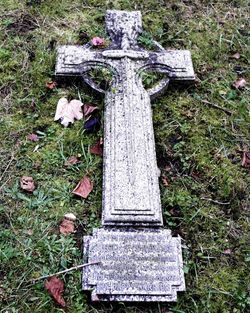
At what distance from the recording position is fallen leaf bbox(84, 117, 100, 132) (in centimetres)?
347

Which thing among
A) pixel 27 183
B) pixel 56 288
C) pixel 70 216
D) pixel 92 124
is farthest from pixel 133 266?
pixel 92 124

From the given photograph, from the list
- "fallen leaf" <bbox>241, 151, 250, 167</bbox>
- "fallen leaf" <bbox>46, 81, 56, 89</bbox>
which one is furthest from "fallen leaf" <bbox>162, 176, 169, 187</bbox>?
"fallen leaf" <bbox>46, 81, 56, 89</bbox>

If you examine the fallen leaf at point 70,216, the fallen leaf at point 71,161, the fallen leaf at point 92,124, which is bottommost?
the fallen leaf at point 70,216

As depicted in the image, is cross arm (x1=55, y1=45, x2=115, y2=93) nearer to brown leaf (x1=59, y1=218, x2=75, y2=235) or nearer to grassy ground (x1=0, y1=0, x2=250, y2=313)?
grassy ground (x1=0, y1=0, x2=250, y2=313)

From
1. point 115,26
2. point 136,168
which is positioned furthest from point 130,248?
point 115,26

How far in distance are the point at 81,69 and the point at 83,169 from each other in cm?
76

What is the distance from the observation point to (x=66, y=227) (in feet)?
9.88

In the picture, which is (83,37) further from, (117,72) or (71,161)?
(71,161)

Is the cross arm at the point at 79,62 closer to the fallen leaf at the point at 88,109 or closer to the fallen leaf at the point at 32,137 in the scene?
the fallen leaf at the point at 88,109

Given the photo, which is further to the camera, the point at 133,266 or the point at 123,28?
the point at 123,28

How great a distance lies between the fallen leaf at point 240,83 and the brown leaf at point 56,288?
6.24 ft

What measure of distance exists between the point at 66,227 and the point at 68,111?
0.85 metres

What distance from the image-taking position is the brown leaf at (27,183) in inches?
124

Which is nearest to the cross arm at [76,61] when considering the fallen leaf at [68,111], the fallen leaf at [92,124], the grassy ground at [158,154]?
the grassy ground at [158,154]
